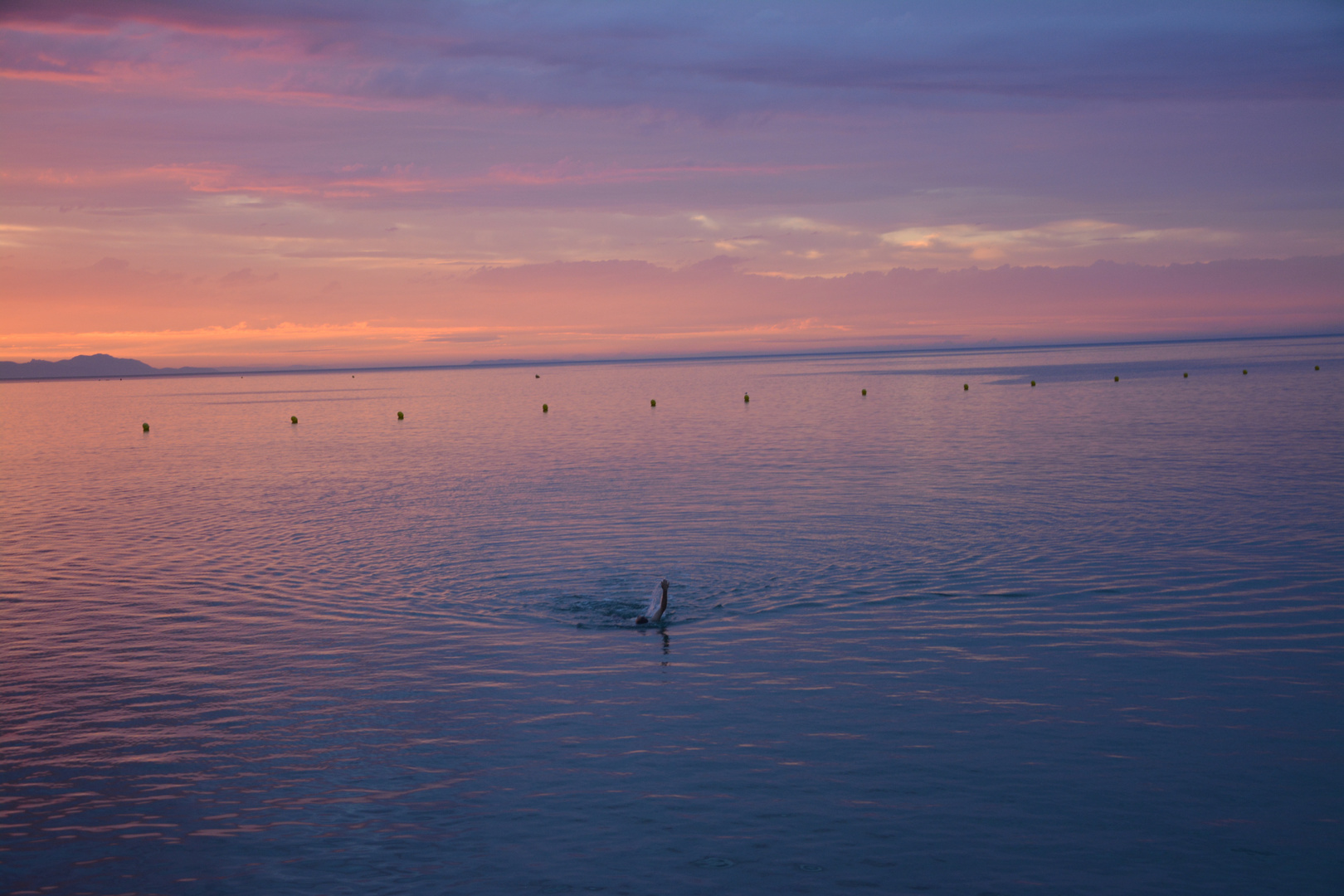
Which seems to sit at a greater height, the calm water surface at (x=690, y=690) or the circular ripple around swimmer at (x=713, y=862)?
the calm water surface at (x=690, y=690)

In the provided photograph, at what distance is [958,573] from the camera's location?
22.8 metres

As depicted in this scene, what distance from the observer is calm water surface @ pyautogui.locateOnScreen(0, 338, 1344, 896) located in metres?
10.6

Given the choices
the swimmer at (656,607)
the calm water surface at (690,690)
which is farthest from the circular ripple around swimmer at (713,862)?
the swimmer at (656,607)

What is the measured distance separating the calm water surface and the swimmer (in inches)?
9.2

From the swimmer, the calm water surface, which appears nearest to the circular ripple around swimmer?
the calm water surface

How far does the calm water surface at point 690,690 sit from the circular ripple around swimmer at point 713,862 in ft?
0.11

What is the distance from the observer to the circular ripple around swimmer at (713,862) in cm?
1036

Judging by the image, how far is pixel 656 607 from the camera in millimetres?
19578

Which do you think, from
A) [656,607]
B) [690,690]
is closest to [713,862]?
[690,690]

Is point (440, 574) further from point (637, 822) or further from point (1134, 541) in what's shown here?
point (1134, 541)

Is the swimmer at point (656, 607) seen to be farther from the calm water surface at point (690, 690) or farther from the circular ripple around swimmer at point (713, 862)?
the circular ripple around swimmer at point (713, 862)

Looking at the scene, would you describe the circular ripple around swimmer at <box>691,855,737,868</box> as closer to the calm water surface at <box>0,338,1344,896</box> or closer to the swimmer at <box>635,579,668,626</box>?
the calm water surface at <box>0,338,1344,896</box>

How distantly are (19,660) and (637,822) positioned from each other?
1325cm

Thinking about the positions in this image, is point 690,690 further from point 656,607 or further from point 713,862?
point 713,862
